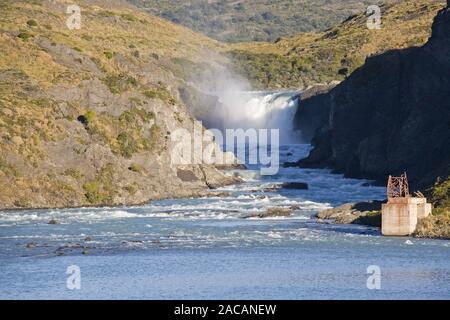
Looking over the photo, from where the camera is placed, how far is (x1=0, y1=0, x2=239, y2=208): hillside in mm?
146000

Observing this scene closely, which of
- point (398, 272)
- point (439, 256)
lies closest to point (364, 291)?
point (398, 272)

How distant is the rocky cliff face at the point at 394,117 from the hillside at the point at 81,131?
1625 centimetres

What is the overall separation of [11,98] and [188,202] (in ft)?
75.9

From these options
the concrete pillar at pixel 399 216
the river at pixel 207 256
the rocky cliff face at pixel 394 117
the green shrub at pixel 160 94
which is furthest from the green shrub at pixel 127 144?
the concrete pillar at pixel 399 216

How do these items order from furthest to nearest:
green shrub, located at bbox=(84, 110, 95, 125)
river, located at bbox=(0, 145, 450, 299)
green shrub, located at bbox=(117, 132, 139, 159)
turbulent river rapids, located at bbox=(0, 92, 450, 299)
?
green shrub, located at bbox=(117, 132, 139, 159) → green shrub, located at bbox=(84, 110, 95, 125) → turbulent river rapids, located at bbox=(0, 92, 450, 299) → river, located at bbox=(0, 145, 450, 299)

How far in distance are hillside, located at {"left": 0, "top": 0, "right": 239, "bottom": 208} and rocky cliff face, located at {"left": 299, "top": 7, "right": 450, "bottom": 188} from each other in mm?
16254

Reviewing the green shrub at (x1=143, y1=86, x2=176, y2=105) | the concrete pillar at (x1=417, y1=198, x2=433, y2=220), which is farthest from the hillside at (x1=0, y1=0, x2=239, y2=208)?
the concrete pillar at (x1=417, y1=198, x2=433, y2=220)

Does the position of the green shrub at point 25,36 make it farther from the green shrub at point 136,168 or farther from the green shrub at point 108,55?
the green shrub at point 136,168

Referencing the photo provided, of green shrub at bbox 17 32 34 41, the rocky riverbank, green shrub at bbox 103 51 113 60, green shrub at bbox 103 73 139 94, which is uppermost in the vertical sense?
green shrub at bbox 17 32 34 41

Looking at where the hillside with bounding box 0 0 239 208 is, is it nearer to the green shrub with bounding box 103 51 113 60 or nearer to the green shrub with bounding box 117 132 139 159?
the green shrub with bounding box 117 132 139 159

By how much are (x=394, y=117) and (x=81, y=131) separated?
3791 cm

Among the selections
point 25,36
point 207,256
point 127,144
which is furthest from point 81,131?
point 207,256

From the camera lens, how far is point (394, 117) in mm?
175875

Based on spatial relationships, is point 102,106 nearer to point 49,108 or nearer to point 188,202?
point 49,108
